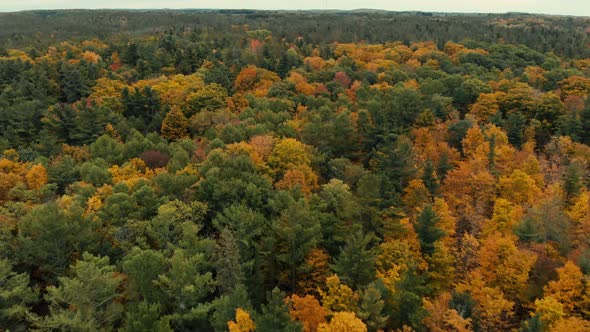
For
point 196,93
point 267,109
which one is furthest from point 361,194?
point 196,93

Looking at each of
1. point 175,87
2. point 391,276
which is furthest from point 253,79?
point 391,276

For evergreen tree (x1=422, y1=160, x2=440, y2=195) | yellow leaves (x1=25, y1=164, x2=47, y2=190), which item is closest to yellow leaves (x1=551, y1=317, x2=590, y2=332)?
evergreen tree (x1=422, y1=160, x2=440, y2=195)

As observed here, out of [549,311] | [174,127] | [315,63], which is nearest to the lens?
[549,311]

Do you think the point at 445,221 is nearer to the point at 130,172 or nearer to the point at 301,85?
the point at 130,172

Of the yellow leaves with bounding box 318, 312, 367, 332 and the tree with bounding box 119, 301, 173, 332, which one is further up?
the tree with bounding box 119, 301, 173, 332

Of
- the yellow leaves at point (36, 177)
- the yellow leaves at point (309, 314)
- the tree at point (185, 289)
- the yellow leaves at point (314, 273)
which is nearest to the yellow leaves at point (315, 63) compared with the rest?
the yellow leaves at point (36, 177)

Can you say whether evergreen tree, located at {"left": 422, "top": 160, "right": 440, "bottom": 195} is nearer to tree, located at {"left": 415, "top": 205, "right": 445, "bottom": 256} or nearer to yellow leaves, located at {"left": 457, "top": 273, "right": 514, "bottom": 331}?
tree, located at {"left": 415, "top": 205, "right": 445, "bottom": 256}

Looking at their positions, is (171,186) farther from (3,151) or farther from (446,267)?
(3,151)
